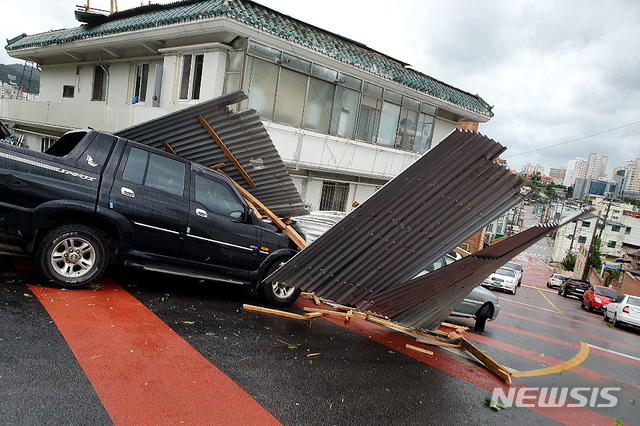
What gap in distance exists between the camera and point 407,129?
16500 millimetres

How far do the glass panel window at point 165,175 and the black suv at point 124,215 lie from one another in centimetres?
1

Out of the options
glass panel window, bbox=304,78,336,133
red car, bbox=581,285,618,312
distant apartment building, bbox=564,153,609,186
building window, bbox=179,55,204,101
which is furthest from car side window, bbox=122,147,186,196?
distant apartment building, bbox=564,153,609,186

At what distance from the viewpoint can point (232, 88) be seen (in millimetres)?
11039

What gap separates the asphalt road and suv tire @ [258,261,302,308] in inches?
16.3

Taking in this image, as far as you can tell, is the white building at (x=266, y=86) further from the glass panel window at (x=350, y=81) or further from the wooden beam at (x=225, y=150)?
the wooden beam at (x=225, y=150)

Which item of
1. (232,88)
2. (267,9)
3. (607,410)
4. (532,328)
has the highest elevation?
(267,9)

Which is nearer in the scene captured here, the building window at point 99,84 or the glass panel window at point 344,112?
the glass panel window at point 344,112

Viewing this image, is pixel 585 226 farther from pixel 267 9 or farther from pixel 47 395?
pixel 47 395

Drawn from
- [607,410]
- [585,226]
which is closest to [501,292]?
[607,410]

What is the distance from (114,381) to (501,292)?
2180 centimetres

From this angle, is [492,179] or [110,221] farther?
[110,221]

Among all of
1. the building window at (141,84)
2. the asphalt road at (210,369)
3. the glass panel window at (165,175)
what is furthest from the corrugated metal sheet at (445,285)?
the building window at (141,84)

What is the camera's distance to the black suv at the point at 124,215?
16.1 ft

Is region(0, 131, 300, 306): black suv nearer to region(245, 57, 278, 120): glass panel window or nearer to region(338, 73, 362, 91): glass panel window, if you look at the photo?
region(245, 57, 278, 120): glass panel window
